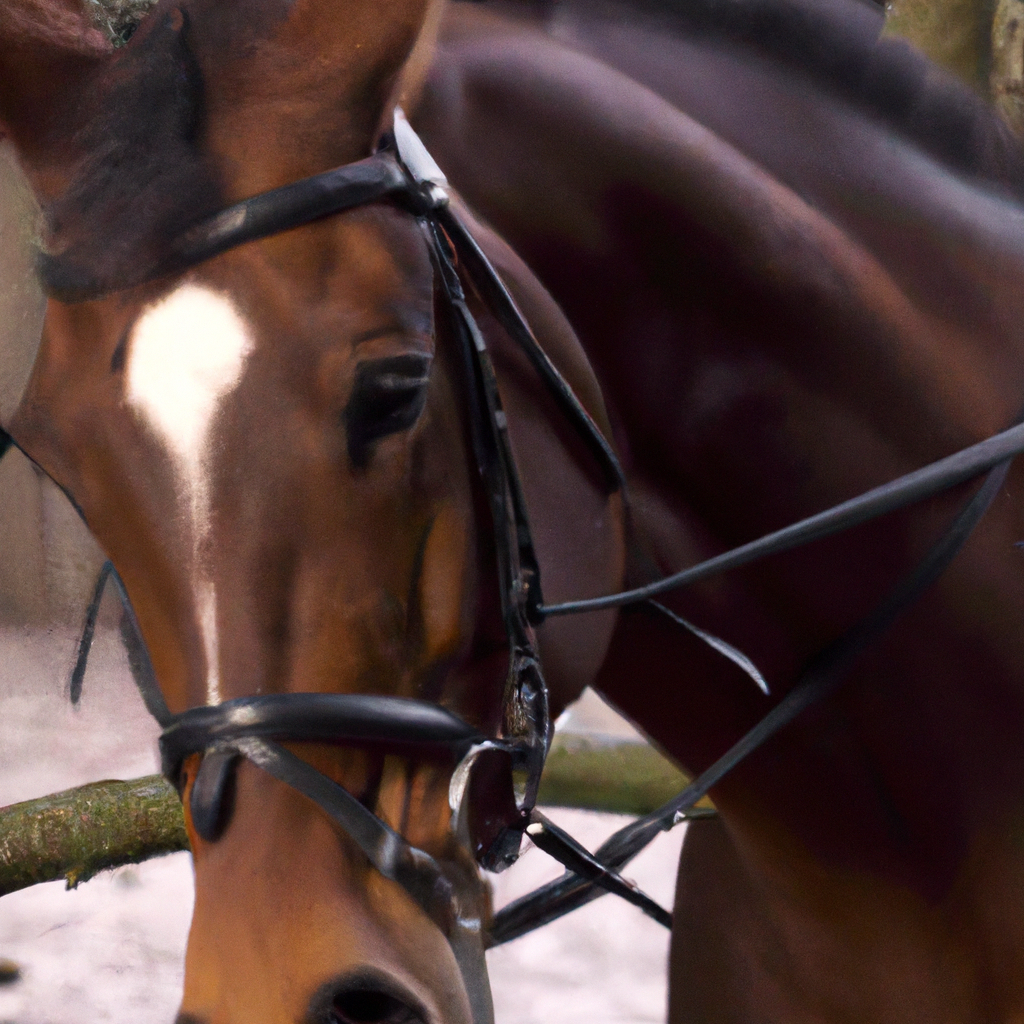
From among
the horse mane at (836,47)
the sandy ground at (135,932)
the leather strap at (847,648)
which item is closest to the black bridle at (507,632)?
the leather strap at (847,648)

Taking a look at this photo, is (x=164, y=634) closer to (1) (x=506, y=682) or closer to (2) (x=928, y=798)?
(1) (x=506, y=682)

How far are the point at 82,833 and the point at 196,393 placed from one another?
1.11 meters

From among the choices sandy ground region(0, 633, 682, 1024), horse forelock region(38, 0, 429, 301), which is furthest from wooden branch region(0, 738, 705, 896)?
horse forelock region(38, 0, 429, 301)

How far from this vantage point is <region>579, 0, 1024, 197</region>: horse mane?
642 mm

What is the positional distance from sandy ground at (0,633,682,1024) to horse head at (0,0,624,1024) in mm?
1238

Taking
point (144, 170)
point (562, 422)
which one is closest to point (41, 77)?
point (144, 170)

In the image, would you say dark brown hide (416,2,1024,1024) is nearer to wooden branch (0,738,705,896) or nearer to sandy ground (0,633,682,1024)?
wooden branch (0,738,705,896)

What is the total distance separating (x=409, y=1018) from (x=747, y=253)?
1.41 feet

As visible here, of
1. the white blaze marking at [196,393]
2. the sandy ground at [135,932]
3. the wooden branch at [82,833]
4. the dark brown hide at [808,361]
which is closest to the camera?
the white blaze marking at [196,393]

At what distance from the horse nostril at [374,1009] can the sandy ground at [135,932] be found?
4.08 feet

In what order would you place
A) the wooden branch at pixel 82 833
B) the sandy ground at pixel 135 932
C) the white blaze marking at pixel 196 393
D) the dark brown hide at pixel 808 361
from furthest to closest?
1. the sandy ground at pixel 135 932
2. the wooden branch at pixel 82 833
3. the dark brown hide at pixel 808 361
4. the white blaze marking at pixel 196 393

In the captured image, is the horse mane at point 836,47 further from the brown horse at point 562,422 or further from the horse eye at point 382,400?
the horse eye at point 382,400

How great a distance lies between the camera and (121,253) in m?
0.47

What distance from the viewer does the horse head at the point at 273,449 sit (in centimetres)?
45
